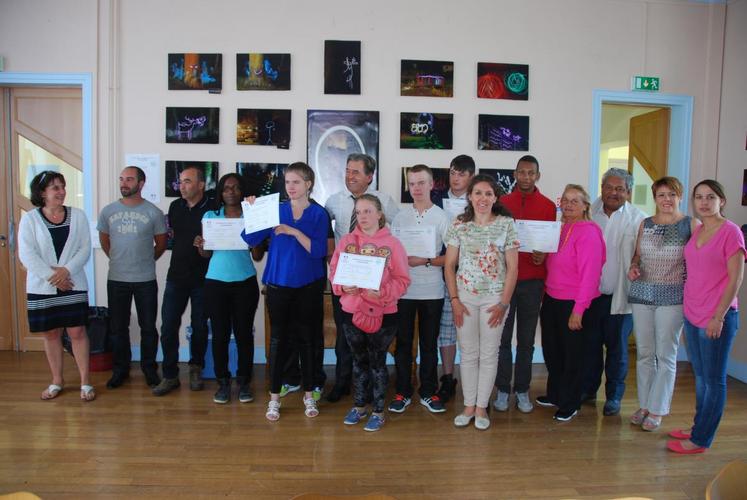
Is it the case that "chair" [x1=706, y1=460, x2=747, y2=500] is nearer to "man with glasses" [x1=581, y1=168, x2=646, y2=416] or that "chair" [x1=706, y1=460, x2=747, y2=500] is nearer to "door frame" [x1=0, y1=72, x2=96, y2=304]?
"man with glasses" [x1=581, y1=168, x2=646, y2=416]

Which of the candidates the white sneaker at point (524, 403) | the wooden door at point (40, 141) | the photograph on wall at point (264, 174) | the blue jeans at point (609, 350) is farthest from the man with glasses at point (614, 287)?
the wooden door at point (40, 141)

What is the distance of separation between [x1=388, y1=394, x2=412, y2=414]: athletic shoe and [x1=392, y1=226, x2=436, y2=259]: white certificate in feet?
3.20

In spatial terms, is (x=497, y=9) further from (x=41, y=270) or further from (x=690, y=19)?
(x=41, y=270)

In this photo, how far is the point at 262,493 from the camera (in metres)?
2.48

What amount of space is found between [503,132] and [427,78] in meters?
0.84

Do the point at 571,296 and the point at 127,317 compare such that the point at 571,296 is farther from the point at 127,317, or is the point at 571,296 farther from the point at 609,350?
the point at 127,317

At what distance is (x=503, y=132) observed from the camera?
4.72 metres

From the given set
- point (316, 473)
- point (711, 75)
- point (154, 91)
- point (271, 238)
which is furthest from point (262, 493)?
point (711, 75)

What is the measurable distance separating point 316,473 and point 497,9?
13.4ft

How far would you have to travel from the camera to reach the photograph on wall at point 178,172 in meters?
4.58

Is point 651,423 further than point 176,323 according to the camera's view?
No

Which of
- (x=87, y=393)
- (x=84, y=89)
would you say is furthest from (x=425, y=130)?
(x=87, y=393)

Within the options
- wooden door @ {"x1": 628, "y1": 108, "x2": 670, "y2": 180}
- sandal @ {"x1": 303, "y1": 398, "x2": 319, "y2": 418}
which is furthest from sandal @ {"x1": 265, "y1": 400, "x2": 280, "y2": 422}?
wooden door @ {"x1": 628, "y1": 108, "x2": 670, "y2": 180}

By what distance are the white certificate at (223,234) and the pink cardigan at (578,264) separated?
205 cm
